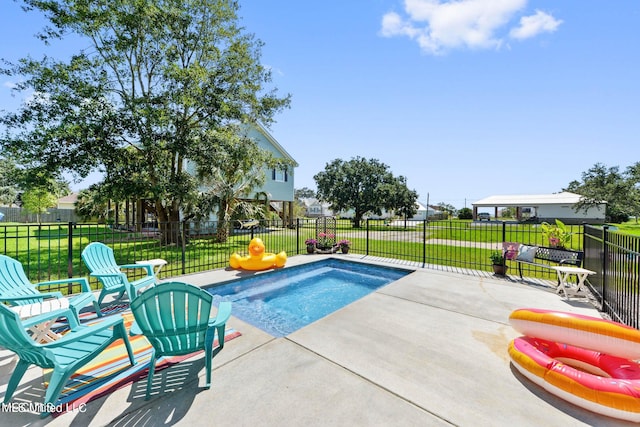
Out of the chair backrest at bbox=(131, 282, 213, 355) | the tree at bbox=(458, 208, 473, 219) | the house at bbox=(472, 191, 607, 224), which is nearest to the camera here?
the chair backrest at bbox=(131, 282, 213, 355)

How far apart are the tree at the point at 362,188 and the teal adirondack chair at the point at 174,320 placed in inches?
1103

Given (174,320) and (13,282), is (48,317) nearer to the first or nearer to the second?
(174,320)

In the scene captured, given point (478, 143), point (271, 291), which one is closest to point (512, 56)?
point (271, 291)

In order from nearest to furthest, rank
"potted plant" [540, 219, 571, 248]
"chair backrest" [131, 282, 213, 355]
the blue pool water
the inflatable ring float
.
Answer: the inflatable ring float < "chair backrest" [131, 282, 213, 355] < the blue pool water < "potted plant" [540, 219, 571, 248]

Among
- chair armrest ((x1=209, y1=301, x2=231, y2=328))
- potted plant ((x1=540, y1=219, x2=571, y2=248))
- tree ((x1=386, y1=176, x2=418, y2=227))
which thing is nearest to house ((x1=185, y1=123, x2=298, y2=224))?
tree ((x1=386, y1=176, x2=418, y2=227))

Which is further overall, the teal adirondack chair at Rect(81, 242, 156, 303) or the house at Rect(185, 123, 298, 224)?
the house at Rect(185, 123, 298, 224)

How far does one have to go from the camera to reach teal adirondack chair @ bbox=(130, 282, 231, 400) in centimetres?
260

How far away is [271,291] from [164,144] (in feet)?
27.5

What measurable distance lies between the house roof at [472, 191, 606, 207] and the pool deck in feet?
144

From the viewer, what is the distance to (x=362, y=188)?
32.4 m

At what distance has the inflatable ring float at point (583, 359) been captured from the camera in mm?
2309

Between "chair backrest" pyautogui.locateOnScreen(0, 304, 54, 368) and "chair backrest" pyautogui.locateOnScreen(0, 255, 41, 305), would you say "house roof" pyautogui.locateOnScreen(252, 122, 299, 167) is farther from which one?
"chair backrest" pyautogui.locateOnScreen(0, 304, 54, 368)

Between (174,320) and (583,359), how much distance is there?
14.7 feet

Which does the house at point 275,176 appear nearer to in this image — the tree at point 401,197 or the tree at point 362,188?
the tree at point 362,188
